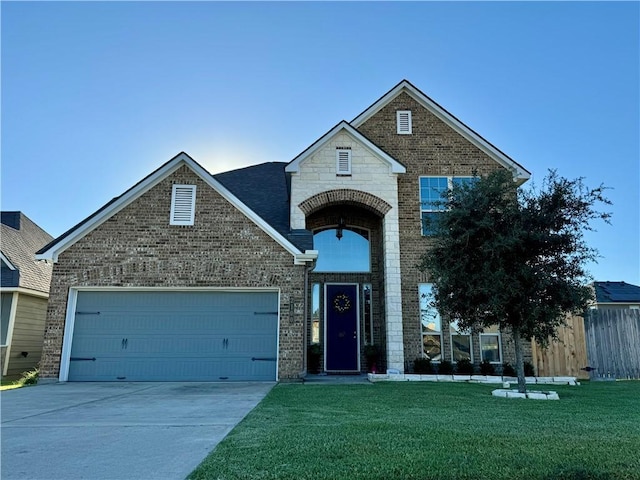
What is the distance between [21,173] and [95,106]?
8.41 feet

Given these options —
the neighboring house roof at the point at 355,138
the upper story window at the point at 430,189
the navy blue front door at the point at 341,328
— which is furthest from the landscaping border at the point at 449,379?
the neighboring house roof at the point at 355,138

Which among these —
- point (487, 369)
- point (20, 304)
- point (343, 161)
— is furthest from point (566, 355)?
point (20, 304)

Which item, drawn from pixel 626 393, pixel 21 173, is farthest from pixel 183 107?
pixel 626 393

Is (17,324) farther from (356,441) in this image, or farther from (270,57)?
(356,441)

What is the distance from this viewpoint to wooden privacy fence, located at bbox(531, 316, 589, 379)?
11.7m

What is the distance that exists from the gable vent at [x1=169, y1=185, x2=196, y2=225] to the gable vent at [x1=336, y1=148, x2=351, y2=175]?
4.26 m

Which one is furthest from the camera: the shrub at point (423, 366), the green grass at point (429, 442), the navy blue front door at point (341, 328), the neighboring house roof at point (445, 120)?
the neighboring house roof at point (445, 120)

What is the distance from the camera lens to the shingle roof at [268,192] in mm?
11320

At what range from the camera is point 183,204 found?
10.7 meters

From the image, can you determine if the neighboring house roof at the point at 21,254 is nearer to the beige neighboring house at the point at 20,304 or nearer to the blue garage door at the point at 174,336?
the beige neighboring house at the point at 20,304

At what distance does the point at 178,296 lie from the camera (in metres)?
10.5

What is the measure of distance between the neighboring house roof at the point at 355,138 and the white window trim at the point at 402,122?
4.68ft

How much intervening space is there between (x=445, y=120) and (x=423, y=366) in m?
7.56

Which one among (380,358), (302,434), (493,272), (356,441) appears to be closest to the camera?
(356,441)
